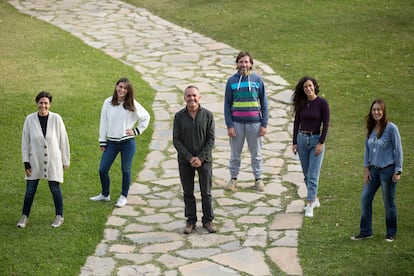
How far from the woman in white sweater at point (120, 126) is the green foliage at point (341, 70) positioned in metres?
2.70

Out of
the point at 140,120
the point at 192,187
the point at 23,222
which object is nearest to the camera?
the point at 192,187

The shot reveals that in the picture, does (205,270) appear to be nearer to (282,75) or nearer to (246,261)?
(246,261)

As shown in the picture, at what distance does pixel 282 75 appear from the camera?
17.7 m

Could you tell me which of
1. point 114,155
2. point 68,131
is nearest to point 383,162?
point 114,155

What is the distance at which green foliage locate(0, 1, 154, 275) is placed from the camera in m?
9.98

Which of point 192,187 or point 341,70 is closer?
point 192,187

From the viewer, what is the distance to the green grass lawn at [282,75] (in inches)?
392

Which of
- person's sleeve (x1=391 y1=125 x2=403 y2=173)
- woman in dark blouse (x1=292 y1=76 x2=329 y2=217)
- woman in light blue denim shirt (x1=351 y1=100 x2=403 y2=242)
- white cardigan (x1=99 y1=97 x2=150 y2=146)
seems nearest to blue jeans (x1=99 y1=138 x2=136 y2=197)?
white cardigan (x1=99 y1=97 x2=150 y2=146)

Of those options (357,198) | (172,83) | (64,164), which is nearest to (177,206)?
(64,164)

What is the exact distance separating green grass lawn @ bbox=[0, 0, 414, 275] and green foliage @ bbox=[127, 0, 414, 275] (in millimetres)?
25

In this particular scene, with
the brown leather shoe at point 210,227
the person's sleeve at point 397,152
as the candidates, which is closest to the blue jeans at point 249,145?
the brown leather shoe at point 210,227

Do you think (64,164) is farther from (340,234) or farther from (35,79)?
(35,79)

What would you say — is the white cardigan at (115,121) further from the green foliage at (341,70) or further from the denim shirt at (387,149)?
the denim shirt at (387,149)

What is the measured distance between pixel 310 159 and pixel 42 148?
3.59 m
